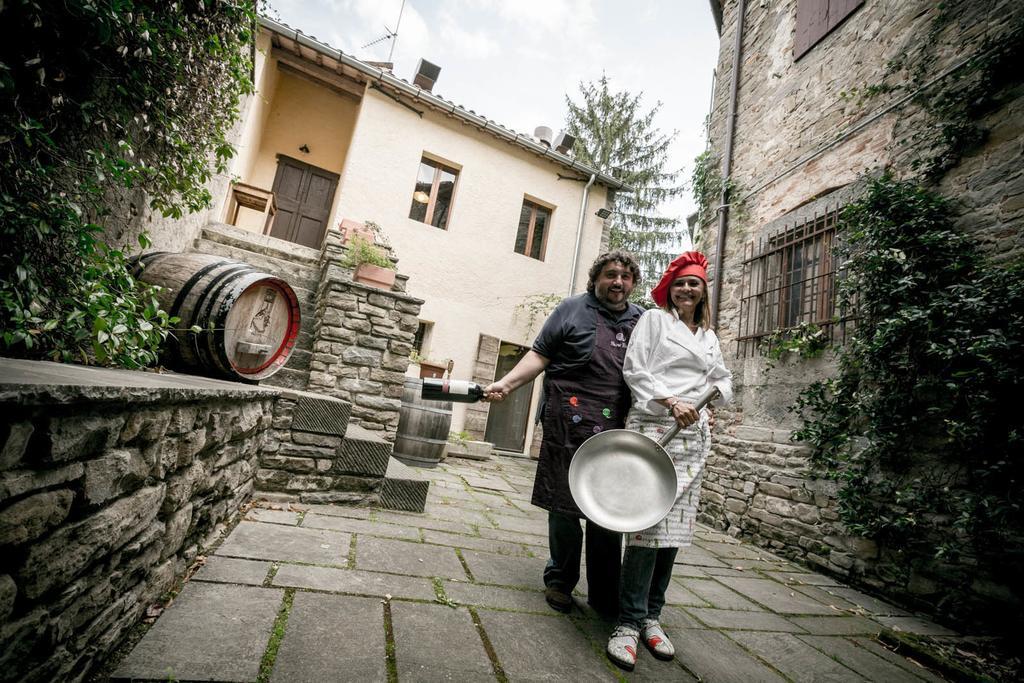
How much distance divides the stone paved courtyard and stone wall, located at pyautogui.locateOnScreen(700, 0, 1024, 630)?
20.8 inches

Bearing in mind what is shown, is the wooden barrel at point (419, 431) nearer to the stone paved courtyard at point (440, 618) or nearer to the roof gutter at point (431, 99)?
the stone paved courtyard at point (440, 618)

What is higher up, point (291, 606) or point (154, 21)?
point (154, 21)

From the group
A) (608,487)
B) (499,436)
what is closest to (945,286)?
(608,487)

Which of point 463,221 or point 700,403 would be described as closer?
point 700,403

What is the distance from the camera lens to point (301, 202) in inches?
329

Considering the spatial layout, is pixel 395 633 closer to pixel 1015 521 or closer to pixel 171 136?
pixel 171 136

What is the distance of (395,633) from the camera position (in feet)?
5.15

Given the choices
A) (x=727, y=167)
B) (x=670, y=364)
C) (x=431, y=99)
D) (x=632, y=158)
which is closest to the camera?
(x=670, y=364)

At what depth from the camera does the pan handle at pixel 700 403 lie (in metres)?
1.76

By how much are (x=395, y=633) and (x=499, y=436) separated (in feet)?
22.2

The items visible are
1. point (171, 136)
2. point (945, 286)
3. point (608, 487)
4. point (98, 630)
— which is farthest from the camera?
point (945, 286)

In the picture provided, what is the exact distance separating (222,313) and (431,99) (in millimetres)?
6820

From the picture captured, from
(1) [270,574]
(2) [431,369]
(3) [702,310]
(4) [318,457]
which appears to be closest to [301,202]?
(2) [431,369]

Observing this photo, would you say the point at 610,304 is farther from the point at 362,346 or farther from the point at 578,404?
the point at 362,346
